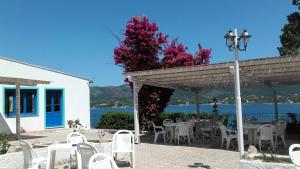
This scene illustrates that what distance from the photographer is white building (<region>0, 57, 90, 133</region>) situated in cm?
1722

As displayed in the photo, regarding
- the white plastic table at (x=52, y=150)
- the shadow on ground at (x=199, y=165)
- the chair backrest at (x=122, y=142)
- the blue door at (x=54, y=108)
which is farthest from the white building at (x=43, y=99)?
the shadow on ground at (x=199, y=165)

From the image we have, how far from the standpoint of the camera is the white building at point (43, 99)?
56.5ft

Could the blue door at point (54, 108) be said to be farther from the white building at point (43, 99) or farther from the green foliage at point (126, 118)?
the green foliage at point (126, 118)

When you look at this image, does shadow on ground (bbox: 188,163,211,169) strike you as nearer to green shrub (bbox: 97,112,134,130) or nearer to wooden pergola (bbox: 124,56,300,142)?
wooden pergola (bbox: 124,56,300,142)

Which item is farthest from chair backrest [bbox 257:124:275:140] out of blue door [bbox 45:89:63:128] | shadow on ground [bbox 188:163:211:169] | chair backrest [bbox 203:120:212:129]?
blue door [bbox 45:89:63:128]

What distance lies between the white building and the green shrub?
184cm

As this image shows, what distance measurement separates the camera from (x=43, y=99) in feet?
61.2

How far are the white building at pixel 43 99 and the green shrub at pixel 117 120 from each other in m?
1.84

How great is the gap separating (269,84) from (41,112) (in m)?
11.4

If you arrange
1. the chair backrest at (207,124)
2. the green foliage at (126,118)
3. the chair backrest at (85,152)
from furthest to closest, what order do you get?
the green foliage at (126,118) → the chair backrest at (207,124) → the chair backrest at (85,152)

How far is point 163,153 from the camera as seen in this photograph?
1070 cm

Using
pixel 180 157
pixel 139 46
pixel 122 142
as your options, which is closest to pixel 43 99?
pixel 139 46

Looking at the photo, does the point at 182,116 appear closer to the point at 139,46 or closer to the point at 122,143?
the point at 139,46

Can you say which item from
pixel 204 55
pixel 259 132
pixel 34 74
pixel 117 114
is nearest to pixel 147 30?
pixel 204 55
